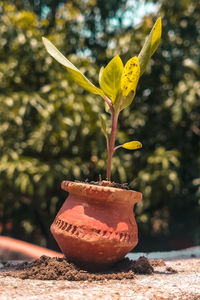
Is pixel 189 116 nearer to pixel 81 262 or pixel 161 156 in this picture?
pixel 161 156

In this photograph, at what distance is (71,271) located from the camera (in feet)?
5.93

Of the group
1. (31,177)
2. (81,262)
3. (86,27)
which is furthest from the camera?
(86,27)

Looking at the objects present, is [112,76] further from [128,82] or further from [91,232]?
[91,232]

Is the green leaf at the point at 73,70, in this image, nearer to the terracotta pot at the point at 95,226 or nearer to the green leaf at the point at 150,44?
the green leaf at the point at 150,44

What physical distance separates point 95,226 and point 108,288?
31 cm

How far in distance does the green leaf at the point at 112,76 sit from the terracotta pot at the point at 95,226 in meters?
0.44

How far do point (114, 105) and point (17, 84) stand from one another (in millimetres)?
2535

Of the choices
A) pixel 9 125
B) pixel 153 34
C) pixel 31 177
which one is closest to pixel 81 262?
pixel 153 34

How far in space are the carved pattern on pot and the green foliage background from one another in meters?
1.91

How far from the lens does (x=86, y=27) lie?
15.5 ft

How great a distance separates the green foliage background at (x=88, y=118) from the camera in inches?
155

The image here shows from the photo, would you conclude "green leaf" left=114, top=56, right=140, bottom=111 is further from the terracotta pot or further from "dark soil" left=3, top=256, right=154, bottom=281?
"dark soil" left=3, top=256, right=154, bottom=281

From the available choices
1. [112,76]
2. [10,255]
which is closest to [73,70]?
[112,76]

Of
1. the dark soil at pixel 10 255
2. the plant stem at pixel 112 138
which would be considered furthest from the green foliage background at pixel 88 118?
the plant stem at pixel 112 138
